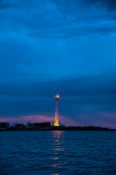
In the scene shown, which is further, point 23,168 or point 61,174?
point 23,168

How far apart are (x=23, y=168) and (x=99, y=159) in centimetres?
1270

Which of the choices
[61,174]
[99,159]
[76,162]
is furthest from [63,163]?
[61,174]

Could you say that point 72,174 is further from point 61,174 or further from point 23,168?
point 23,168

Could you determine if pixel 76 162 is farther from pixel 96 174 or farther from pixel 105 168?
pixel 96 174

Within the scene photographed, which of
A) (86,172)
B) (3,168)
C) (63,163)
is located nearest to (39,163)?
(63,163)

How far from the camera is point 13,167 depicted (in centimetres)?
5222

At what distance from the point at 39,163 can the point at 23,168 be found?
18.5 ft

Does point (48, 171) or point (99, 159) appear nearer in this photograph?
point (48, 171)

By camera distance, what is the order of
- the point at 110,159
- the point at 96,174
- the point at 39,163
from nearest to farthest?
the point at 96,174, the point at 39,163, the point at 110,159

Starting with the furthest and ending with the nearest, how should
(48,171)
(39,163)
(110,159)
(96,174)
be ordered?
(110,159) → (39,163) → (48,171) → (96,174)

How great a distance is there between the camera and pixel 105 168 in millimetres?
51188

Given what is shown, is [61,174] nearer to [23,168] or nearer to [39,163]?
[23,168]

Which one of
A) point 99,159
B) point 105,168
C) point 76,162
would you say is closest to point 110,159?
point 99,159

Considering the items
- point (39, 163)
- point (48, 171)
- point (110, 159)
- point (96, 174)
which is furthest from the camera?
point (110, 159)
